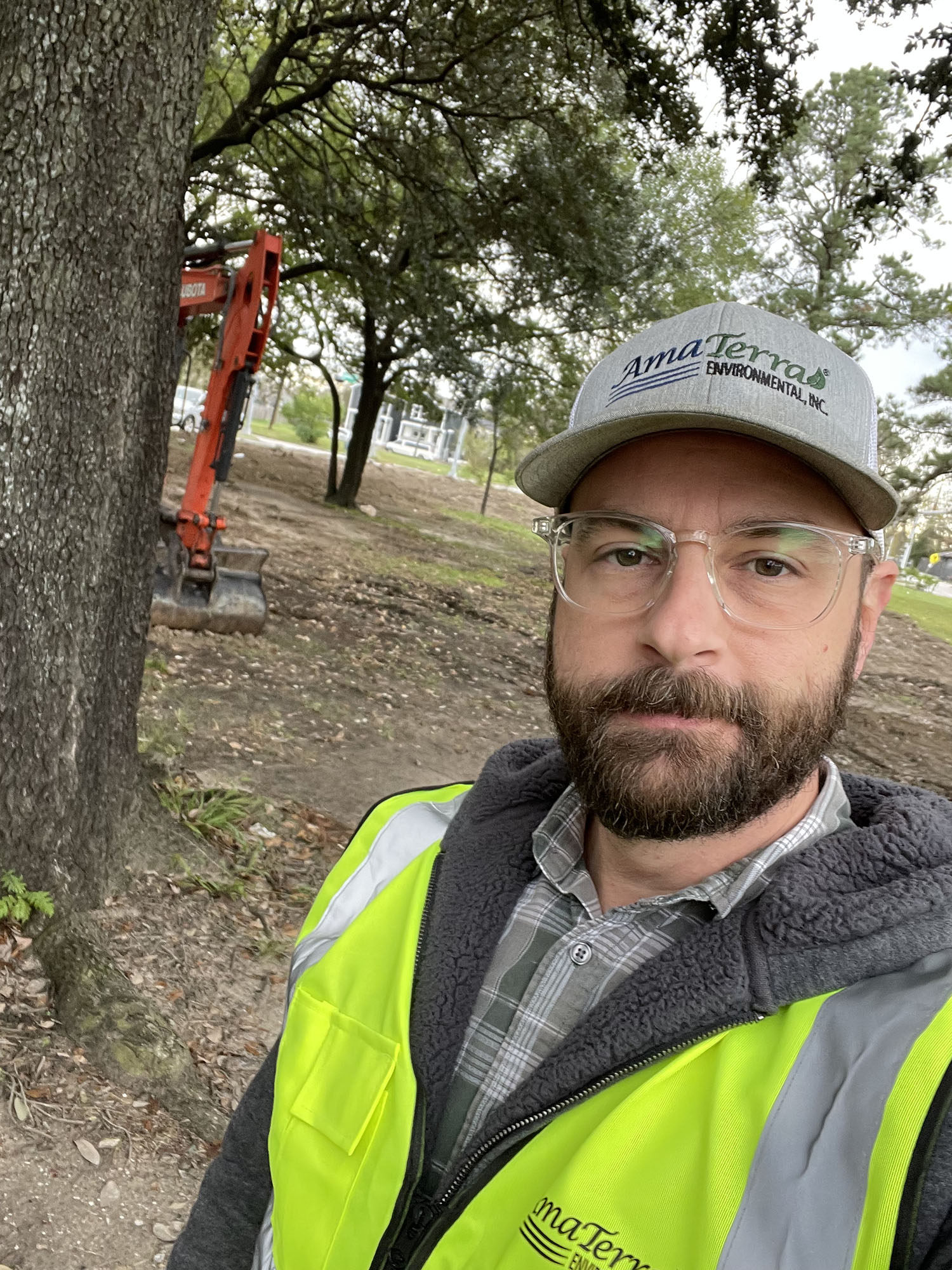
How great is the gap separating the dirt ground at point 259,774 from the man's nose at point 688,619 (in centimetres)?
261

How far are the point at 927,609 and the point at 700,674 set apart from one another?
32.9 meters

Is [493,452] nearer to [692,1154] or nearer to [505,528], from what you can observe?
[505,528]

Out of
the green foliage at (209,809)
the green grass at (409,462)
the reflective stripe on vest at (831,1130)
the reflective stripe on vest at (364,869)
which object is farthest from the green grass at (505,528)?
the reflective stripe on vest at (831,1130)

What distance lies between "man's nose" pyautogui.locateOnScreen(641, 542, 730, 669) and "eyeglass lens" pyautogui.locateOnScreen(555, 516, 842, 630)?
2cm

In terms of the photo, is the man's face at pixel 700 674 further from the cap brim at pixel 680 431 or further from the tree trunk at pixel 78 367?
the tree trunk at pixel 78 367

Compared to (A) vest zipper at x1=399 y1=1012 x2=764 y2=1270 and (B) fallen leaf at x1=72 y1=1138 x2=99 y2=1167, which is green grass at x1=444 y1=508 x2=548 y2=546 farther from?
(A) vest zipper at x1=399 y1=1012 x2=764 y2=1270

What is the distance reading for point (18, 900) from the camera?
3801 mm

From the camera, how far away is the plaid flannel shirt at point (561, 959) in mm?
1383

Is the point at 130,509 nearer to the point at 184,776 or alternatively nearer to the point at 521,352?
the point at 184,776

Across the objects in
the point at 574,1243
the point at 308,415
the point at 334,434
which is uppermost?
the point at 308,415

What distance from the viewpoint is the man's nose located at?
1.45 meters

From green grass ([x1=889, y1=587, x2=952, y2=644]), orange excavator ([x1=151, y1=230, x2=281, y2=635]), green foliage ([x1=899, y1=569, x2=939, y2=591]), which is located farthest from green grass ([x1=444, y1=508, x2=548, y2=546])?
green foliage ([x1=899, y1=569, x2=939, y2=591])

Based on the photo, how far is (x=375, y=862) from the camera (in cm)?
170

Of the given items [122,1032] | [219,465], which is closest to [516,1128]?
[122,1032]
